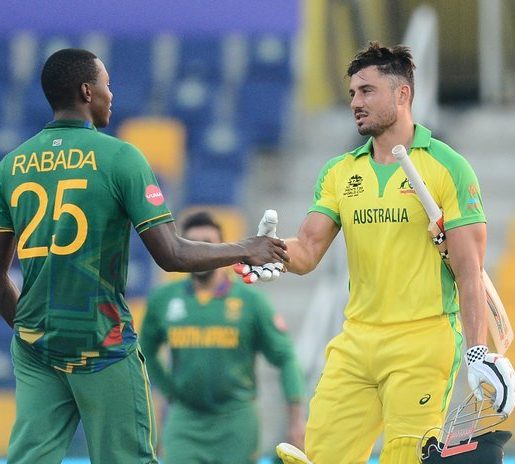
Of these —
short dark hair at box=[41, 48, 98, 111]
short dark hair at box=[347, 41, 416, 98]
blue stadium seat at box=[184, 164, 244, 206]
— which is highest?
blue stadium seat at box=[184, 164, 244, 206]

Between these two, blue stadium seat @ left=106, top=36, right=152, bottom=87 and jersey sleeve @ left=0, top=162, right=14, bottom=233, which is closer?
jersey sleeve @ left=0, top=162, right=14, bottom=233

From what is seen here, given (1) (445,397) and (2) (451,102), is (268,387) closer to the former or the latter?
(2) (451,102)

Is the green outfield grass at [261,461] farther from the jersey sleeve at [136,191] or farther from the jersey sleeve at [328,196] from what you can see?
the jersey sleeve at [136,191]

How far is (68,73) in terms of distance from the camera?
573cm

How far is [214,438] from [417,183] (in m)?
2.55

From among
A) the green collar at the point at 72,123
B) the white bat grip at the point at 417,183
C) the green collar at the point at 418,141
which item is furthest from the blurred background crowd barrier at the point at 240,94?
the green collar at the point at 72,123

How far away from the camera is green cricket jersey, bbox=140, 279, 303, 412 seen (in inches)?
317

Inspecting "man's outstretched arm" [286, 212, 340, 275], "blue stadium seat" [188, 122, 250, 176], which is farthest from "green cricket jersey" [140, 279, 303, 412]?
"blue stadium seat" [188, 122, 250, 176]

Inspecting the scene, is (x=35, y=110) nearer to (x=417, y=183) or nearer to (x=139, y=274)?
(x=139, y=274)

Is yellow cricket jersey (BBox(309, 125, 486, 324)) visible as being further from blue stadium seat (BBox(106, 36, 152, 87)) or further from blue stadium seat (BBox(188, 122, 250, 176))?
blue stadium seat (BBox(106, 36, 152, 87))

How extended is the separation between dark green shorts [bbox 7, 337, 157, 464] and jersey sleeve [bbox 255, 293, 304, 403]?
2.54 meters

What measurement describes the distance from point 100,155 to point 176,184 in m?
8.33

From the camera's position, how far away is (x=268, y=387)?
12.5m

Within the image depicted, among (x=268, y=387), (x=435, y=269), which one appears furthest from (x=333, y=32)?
(x=435, y=269)
